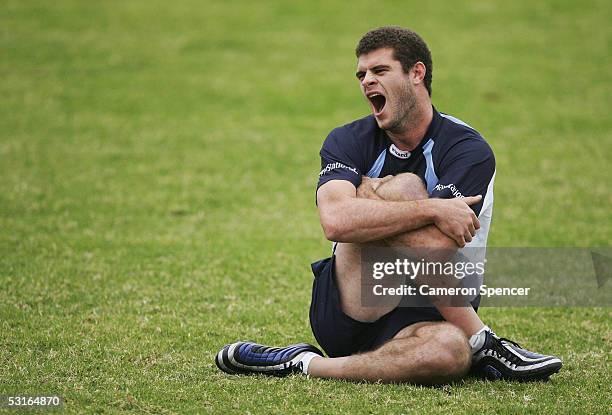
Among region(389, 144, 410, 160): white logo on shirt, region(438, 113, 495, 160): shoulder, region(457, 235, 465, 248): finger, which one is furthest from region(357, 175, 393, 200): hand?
region(457, 235, 465, 248): finger

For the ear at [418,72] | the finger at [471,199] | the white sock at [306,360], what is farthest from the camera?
the ear at [418,72]

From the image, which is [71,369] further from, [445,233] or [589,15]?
[589,15]

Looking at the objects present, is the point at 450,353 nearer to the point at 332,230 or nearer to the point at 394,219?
the point at 394,219

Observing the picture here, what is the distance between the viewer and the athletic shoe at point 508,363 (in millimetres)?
6684

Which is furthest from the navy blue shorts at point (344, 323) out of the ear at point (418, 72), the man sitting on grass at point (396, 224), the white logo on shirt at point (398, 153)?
the ear at point (418, 72)

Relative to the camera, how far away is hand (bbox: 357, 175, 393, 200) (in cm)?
658

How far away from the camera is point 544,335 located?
27.2 feet

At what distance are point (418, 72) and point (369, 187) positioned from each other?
39.8 inches

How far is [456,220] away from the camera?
632 cm

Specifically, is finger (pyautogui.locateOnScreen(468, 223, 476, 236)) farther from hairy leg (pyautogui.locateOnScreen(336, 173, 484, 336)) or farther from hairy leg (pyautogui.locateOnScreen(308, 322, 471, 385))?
hairy leg (pyautogui.locateOnScreen(308, 322, 471, 385))

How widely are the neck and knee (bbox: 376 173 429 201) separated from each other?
1.16 ft

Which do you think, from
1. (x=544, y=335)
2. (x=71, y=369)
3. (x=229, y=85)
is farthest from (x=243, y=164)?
(x=71, y=369)

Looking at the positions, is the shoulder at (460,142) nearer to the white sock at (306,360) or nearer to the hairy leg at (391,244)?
the hairy leg at (391,244)

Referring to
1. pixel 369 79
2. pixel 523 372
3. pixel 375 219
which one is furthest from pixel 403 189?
pixel 523 372
